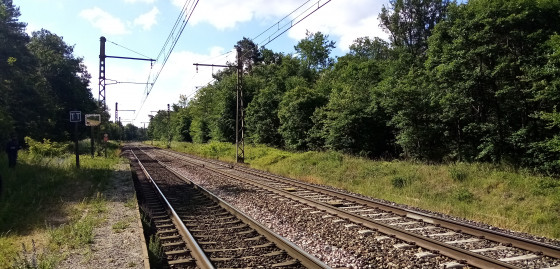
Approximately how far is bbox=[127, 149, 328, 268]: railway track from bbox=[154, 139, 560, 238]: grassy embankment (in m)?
6.34

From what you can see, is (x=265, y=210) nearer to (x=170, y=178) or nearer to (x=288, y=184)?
(x=288, y=184)

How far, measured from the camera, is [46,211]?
11453mm

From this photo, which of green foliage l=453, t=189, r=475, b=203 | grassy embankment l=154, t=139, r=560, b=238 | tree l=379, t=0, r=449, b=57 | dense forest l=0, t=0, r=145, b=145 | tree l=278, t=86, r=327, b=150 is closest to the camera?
grassy embankment l=154, t=139, r=560, b=238

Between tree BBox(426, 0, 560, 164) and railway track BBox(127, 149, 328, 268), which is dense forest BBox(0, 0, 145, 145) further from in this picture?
tree BBox(426, 0, 560, 164)

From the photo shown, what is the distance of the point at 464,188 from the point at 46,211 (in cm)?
1418

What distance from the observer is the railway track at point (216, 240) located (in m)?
6.56

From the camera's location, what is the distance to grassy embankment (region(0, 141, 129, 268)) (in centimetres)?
724

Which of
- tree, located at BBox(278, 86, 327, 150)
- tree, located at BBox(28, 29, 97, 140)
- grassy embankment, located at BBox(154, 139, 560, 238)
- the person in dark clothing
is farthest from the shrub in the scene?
tree, located at BBox(28, 29, 97, 140)

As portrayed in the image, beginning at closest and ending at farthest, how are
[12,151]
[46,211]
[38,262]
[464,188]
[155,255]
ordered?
[38,262] → [155,255] → [46,211] → [464,188] → [12,151]


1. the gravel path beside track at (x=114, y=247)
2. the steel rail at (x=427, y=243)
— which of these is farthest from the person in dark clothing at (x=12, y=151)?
the steel rail at (x=427, y=243)

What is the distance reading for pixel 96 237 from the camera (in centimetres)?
834

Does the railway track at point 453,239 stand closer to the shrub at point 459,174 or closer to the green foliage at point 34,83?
the shrub at point 459,174

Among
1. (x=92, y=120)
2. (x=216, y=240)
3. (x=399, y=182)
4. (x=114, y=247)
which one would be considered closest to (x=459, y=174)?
(x=399, y=182)

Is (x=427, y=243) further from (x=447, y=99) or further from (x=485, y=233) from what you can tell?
(x=447, y=99)
